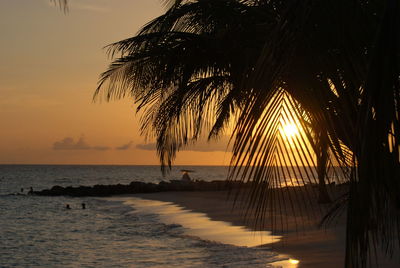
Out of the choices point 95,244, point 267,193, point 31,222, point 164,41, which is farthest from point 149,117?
point 31,222

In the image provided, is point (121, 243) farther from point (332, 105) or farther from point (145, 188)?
point (145, 188)

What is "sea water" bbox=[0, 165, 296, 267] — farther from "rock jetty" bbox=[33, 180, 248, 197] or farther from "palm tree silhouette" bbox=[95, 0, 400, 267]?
"rock jetty" bbox=[33, 180, 248, 197]

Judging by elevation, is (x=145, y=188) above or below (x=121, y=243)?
above

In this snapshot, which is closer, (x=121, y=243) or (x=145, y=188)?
(x=121, y=243)

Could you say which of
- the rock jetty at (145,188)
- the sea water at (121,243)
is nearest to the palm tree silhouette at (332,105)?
the sea water at (121,243)

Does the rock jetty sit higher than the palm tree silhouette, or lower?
lower

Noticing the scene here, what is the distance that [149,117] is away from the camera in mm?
7996

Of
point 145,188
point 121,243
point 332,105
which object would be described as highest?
point 332,105

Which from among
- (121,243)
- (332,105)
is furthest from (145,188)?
(332,105)

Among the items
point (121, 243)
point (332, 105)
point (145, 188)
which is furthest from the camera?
point (145, 188)

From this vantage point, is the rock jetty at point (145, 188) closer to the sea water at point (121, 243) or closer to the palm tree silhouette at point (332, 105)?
the sea water at point (121, 243)

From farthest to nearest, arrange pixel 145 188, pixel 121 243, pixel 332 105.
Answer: pixel 145 188
pixel 121 243
pixel 332 105

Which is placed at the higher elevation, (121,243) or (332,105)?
(332,105)

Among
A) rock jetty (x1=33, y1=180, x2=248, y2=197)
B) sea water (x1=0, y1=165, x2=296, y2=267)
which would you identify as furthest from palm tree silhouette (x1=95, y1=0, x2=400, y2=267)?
rock jetty (x1=33, y1=180, x2=248, y2=197)
